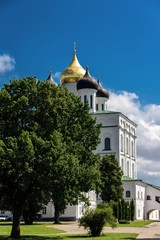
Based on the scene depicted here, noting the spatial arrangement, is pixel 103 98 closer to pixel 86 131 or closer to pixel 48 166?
pixel 86 131

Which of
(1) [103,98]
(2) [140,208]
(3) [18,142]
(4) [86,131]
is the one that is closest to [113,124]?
(1) [103,98]

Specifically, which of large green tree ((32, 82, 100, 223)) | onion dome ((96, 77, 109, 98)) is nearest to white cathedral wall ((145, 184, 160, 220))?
onion dome ((96, 77, 109, 98))

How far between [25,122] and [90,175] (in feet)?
18.1

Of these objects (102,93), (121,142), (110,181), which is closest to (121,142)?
(121,142)

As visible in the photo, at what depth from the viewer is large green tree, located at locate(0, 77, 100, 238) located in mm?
21969

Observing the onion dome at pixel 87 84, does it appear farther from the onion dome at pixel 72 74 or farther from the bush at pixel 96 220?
the bush at pixel 96 220

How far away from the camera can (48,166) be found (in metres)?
22.1

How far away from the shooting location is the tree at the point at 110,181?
4888 cm

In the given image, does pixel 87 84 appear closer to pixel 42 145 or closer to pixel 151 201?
pixel 151 201

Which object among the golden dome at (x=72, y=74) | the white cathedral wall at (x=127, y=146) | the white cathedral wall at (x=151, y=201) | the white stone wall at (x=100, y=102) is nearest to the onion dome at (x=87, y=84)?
the white stone wall at (x=100, y=102)

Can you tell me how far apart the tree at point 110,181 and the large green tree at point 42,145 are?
77.9ft

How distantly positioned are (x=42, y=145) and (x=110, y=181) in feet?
91.8

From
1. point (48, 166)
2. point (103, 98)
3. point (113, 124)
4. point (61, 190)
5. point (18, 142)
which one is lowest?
point (61, 190)

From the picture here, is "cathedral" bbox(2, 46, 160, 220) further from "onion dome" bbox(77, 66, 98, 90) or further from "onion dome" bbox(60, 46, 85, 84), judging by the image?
"onion dome" bbox(60, 46, 85, 84)
